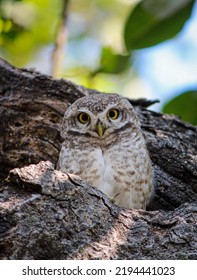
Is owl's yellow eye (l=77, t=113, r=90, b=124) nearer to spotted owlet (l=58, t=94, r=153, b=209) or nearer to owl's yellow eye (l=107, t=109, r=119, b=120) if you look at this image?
spotted owlet (l=58, t=94, r=153, b=209)

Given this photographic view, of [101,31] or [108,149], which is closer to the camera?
[108,149]

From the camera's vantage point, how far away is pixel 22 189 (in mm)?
4145

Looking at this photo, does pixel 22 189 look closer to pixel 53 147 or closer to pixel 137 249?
pixel 137 249

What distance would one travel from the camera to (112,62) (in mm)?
6215

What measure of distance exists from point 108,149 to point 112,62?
130 centimetres

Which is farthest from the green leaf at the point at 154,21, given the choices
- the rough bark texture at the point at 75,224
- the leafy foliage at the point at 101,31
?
the rough bark texture at the point at 75,224

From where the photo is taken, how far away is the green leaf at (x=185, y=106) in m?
5.79

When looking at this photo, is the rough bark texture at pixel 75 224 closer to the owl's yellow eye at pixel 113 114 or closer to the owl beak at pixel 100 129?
the owl beak at pixel 100 129

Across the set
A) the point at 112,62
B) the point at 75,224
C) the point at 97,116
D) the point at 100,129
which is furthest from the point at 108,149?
the point at 112,62

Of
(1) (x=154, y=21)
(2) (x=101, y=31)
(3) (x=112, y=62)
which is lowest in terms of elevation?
(1) (x=154, y=21)

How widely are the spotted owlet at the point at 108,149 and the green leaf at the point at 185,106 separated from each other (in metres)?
0.60

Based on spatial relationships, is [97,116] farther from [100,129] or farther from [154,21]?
[154,21]

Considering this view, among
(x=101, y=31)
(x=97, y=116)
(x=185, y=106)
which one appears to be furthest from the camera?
(x=101, y=31)
